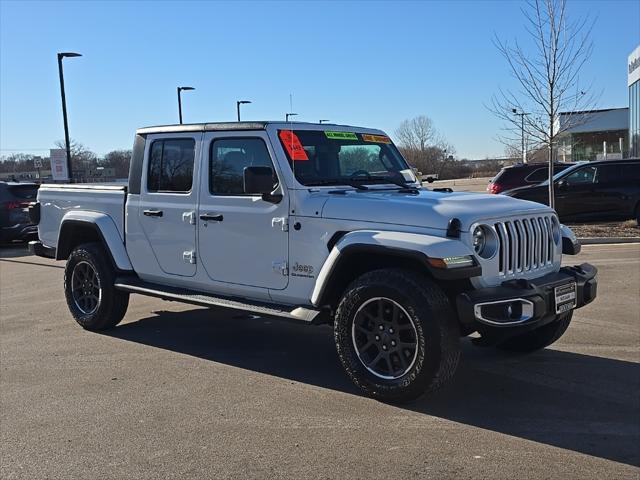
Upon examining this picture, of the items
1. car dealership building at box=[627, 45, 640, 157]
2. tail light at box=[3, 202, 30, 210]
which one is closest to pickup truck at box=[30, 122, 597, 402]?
tail light at box=[3, 202, 30, 210]

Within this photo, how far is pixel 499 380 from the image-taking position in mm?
5094

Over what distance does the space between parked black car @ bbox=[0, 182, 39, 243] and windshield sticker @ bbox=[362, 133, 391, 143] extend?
436 inches

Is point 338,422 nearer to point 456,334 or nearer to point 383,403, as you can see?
point 383,403

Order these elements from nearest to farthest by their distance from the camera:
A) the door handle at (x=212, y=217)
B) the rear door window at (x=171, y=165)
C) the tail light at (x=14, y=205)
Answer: the door handle at (x=212, y=217) < the rear door window at (x=171, y=165) < the tail light at (x=14, y=205)

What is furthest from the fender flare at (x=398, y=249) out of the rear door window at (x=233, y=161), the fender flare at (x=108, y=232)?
the fender flare at (x=108, y=232)

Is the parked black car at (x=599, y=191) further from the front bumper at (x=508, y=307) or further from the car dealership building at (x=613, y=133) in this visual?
the car dealership building at (x=613, y=133)

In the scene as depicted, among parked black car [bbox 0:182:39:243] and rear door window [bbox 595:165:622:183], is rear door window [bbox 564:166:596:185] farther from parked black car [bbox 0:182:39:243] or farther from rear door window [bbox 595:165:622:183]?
parked black car [bbox 0:182:39:243]

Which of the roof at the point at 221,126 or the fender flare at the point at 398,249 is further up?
the roof at the point at 221,126

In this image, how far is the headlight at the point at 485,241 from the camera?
444cm

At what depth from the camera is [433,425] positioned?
13.8 feet

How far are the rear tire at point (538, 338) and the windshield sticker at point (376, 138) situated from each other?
2.23 m

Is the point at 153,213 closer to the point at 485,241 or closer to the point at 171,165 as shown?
the point at 171,165

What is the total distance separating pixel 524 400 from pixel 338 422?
140 cm

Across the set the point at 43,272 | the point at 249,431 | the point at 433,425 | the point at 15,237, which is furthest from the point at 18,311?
the point at 15,237
